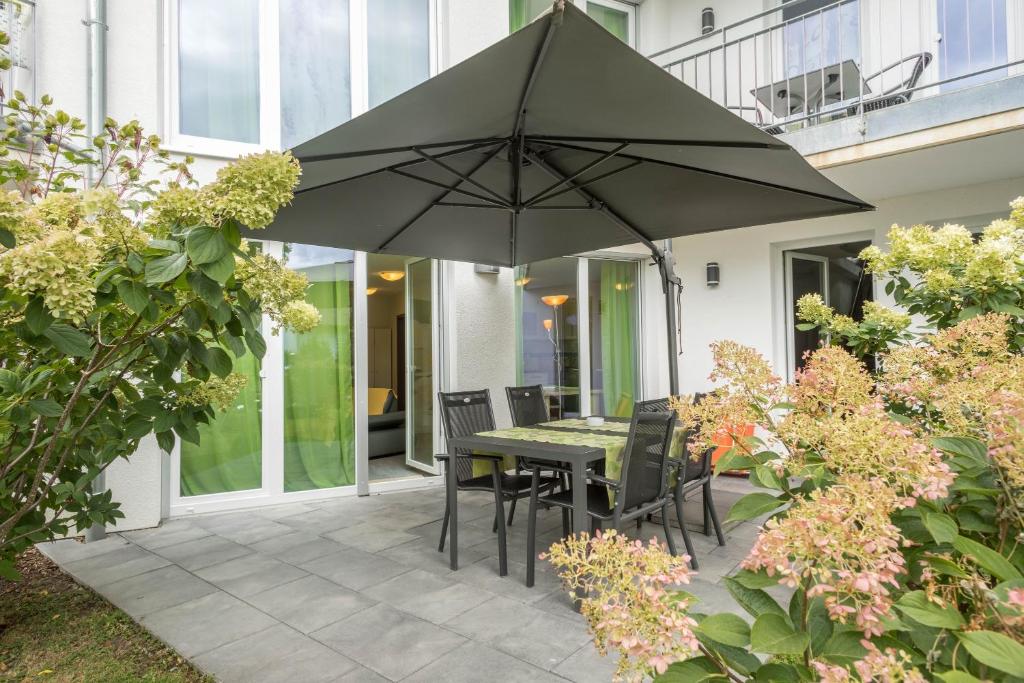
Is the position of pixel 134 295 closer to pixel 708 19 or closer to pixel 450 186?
pixel 450 186

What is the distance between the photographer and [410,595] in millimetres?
2998

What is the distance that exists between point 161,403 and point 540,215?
9.49ft

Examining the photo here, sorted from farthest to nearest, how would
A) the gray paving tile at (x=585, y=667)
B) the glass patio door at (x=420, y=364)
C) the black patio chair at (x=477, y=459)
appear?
the glass patio door at (x=420, y=364) → the black patio chair at (x=477, y=459) → the gray paving tile at (x=585, y=667)

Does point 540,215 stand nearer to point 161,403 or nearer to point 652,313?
point 161,403

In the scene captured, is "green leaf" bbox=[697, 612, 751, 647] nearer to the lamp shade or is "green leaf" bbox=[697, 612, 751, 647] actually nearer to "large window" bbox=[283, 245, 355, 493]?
"large window" bbox=[283, 245, 355, 493]

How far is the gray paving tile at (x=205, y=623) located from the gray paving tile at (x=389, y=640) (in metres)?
0.39

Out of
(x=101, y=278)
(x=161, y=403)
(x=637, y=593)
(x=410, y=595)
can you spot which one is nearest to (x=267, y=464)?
(x=410, y=595)

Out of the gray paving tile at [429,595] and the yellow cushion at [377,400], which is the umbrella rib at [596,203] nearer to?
Result: the gray paving tile at [429,595]

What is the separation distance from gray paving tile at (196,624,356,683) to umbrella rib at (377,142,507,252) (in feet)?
8.32

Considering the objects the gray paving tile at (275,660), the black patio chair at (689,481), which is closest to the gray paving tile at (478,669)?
the gray paving tile at (275,660)

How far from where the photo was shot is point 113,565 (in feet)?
11.6

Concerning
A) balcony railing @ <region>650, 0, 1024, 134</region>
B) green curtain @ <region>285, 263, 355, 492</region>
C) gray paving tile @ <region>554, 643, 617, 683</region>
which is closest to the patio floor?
gray paving tile @ <region>554, 643, 617, 683</region>

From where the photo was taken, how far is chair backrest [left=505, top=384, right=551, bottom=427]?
4.73 metres

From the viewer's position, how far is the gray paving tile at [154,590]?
2.96 m
